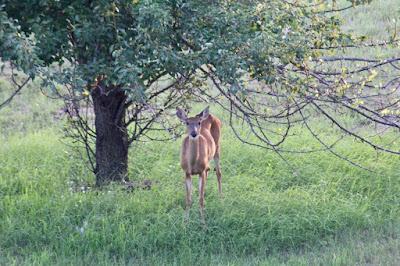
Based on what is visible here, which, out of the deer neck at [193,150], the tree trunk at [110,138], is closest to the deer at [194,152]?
the deer neck at [193,150]

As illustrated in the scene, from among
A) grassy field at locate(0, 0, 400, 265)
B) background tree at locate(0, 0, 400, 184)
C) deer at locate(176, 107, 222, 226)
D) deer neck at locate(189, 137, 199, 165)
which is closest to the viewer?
background tree at locate(0, 0, 400, 184)

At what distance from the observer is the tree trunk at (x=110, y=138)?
24.3 feet

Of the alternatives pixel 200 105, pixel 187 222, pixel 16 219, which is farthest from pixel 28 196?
pixel 200 105

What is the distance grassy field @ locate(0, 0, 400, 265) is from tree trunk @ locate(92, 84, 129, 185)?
0.31m

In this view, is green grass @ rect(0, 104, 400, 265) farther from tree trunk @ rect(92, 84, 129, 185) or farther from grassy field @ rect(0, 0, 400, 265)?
tree trunk @ rect(92, 84, 129, 185)

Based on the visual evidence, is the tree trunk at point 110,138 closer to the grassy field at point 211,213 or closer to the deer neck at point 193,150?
the grassy field at point 211,213

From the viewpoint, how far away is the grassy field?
595cm

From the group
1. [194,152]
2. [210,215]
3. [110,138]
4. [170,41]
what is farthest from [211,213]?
[170,41]

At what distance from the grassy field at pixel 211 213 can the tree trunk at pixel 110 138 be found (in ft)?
1.02

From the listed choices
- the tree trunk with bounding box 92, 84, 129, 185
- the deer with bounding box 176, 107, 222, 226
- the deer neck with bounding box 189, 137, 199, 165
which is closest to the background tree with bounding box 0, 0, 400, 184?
the deer with bounding box 176, 107, 222, 226

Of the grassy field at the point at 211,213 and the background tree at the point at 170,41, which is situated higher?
the background tree at the point at 170,41

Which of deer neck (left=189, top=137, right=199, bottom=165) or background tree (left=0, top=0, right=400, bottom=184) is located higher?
background tree (left=0, top=0, right=400, bottom=184)

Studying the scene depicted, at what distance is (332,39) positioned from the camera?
19.3ft

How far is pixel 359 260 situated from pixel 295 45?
2.46 meters
